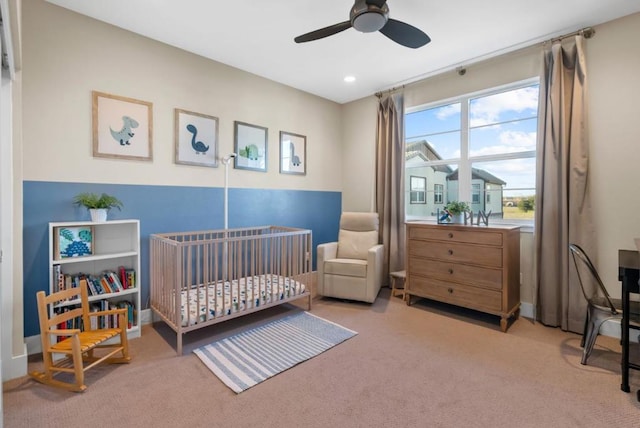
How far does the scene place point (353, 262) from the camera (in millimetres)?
3510

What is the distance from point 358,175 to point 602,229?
2.75m

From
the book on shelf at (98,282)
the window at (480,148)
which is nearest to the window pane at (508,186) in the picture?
the window at (480,148)

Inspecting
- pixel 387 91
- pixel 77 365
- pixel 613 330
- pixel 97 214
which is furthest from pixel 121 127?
pixel 613 330

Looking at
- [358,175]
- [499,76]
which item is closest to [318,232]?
[358,175]

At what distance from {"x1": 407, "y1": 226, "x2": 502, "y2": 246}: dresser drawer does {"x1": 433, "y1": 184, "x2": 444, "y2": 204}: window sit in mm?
754

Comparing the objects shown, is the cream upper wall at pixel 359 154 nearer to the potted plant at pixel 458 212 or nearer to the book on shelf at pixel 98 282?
the potted plant at pixel 458 212

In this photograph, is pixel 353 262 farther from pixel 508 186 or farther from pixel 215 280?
pixel 508 186

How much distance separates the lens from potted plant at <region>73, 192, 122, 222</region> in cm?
239

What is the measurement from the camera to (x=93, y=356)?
2238mm

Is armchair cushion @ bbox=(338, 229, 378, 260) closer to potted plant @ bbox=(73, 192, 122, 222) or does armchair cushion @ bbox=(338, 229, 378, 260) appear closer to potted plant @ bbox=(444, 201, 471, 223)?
potted plant @ bbox=(444, 201, 471, 223)

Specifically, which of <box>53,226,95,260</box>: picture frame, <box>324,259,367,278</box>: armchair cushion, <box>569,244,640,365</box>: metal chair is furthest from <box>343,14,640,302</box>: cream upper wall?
<box>53,226,95,260</box>: picture frame

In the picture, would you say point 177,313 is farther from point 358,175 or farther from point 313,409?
point 358,175

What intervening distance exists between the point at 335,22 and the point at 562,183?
2413 mm

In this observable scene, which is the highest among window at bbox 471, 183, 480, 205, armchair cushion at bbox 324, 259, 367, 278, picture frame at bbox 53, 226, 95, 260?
window at bbox 471, 183, 480, 205
